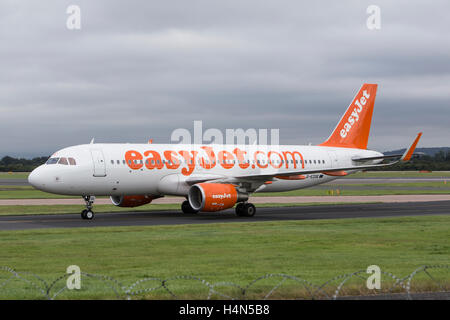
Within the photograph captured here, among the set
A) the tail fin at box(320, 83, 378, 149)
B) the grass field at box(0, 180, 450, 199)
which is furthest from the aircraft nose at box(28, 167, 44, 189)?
the grass field at box(0, 180, 450, 199)

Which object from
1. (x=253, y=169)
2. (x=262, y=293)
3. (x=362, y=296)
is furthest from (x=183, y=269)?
(x=253, y=169)

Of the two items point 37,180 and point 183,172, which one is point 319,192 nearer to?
point 183,172

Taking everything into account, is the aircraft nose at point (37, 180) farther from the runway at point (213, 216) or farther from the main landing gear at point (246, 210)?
the main landing gear at point (246, 210)

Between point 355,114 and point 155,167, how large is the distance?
18.6 metres

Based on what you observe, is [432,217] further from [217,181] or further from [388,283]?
[388,283]

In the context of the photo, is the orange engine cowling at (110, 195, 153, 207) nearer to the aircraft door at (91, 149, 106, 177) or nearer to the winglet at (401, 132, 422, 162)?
the aircraft door at (91, 149, 106, 177)

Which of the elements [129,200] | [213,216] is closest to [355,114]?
[213,216]

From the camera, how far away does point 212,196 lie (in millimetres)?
33656

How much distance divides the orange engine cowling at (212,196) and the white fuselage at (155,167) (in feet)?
5.55

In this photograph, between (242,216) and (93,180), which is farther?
(242,216)
